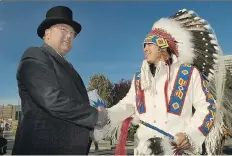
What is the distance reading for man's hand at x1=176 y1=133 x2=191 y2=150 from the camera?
287 centimetres

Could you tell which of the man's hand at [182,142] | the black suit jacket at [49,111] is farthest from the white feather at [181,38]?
the black suit jacket at [49,111]

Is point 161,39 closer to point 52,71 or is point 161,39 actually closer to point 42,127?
point 52,71

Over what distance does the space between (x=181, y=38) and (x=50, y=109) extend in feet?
5.34

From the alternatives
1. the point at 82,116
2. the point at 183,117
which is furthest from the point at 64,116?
the point at 183,117

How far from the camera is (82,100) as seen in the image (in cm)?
273

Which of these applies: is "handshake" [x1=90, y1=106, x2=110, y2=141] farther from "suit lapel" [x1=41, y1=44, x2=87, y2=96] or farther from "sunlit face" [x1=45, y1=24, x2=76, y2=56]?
"sunlit face" [x1=45, y1=24, x2=76, y2=56]

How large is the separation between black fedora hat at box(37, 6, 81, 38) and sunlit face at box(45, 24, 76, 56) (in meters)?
0.04

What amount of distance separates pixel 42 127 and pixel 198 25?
1967 millimetres

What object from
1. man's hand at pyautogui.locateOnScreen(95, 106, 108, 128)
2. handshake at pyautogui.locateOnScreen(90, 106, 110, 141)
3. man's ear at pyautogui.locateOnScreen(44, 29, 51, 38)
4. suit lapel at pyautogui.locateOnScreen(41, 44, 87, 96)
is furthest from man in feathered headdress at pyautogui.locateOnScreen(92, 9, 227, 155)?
man's ear at pyautogui.locateOnScreen(44, 29, 51, 38)

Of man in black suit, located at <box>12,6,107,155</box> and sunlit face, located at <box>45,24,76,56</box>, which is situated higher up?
sunlit face, located at <box>45,24,76,56</box>

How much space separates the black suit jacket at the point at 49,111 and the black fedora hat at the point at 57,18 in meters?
0.36

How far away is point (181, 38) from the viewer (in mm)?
3383

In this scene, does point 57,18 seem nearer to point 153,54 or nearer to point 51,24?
point 51,24

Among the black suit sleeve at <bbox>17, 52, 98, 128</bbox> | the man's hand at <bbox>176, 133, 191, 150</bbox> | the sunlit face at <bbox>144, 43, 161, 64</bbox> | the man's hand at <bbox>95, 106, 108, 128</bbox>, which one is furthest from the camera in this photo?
the sunlit face at <bbox>144, 43, 161, 64</bbox>
